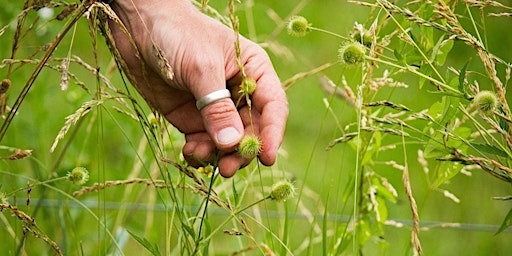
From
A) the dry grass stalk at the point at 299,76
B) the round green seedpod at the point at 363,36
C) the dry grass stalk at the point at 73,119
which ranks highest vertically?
the dry grass stalk at the point at 73,119

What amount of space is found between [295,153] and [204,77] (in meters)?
1.71

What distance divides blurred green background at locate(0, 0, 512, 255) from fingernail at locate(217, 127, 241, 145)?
0.43m

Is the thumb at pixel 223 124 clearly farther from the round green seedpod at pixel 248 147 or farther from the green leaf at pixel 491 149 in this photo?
the green leaf at pixel 491 149

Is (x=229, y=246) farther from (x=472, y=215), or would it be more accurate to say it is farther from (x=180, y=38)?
(x=180, y=38)

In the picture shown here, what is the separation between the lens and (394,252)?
7.84 feet

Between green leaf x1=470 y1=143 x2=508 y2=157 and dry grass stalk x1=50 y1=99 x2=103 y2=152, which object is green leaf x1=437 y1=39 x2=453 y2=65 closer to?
green leaf x1=470 y1=143 x2=508 y2=157

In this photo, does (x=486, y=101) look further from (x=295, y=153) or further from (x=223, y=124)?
(x=295, y=153)

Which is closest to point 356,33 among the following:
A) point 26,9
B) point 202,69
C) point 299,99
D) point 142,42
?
point 202,69

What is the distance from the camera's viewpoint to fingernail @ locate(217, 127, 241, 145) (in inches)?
47.9

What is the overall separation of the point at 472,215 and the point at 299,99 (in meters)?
0.94

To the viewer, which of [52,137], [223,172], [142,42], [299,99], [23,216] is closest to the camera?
[23,216]

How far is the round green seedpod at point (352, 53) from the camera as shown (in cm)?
118

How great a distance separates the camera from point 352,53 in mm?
1188

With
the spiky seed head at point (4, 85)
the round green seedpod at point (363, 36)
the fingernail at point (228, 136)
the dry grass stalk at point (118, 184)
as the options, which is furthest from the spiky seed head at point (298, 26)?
the spiky seed head at point (4, 85)
